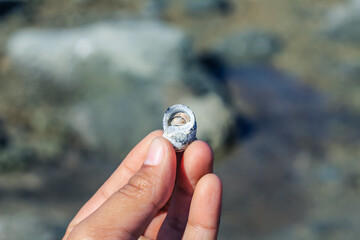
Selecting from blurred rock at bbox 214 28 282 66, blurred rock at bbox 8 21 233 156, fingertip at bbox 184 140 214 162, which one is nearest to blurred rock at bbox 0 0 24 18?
blurred rock at bbox 8 21 233 156

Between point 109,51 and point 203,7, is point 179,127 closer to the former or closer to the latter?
point 109,51

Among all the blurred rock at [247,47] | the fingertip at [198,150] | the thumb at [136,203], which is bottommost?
the thumb at [136,203]

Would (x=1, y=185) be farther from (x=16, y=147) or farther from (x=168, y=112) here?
(x=168, y=112)

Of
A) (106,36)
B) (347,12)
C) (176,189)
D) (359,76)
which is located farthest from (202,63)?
(176,189)

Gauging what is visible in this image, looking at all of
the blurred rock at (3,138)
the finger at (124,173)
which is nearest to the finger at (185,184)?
the finger at (124,173)

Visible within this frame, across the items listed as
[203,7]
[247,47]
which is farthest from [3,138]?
[203,7]

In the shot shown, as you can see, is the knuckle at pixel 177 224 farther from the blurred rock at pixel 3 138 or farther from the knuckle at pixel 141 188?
the blurred rock at pixel 3 138
